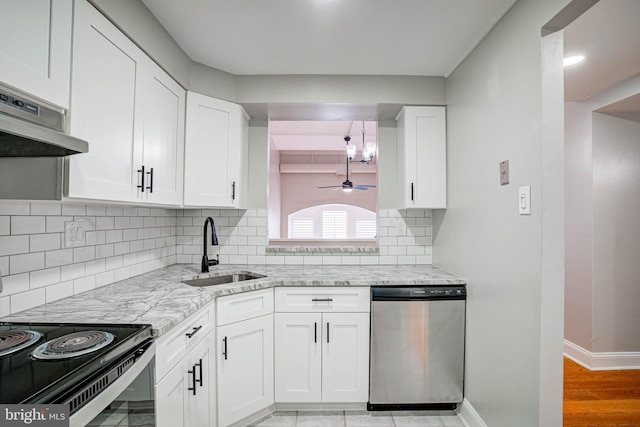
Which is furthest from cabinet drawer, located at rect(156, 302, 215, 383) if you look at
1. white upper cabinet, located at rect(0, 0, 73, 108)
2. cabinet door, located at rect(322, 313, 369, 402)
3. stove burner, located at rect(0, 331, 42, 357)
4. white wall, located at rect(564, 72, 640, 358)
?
white wall, located at rect(564, 72, 640, 358)

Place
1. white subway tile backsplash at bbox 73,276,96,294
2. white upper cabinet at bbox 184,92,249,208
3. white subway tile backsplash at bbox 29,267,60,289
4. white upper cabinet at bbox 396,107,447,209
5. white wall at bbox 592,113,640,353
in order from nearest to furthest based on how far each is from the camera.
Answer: white subway tile backsplash at bbox 29,267,60,289 → white subway tile backsplash at bbox 73,276,96,294 → white upper cabinet at bbox 184,92,249,208 → white upper cabinet at bbox 396,107,447,209 → white wall at bbox 592,113,640,353

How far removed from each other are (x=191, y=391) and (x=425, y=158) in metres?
2.09

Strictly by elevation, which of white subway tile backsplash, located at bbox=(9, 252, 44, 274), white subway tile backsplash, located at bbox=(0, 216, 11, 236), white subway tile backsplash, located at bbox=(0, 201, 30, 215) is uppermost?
white subway tile backsplash, located at bbox=(0, 201, 30, 215)

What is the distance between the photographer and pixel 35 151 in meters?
1.12

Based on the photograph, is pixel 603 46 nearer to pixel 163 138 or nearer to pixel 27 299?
pixel 163 138

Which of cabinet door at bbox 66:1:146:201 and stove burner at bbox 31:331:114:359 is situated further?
cabinet door at bbox 66:1:146:201

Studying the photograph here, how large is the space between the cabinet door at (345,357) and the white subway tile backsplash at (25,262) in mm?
1501

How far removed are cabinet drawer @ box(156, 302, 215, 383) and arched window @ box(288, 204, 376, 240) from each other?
19.5 ft

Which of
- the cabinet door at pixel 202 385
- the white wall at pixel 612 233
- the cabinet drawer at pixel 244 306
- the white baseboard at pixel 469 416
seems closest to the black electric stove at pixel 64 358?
the cabinet door at pixel 202 385

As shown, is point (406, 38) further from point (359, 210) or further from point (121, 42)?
point (359, 210)

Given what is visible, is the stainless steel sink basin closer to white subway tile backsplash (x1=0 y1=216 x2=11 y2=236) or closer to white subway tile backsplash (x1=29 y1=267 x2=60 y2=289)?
white subway tile backsplash (x1=29 y1=267 x2=60 y2=289)

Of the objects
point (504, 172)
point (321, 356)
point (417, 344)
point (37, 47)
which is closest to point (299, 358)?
point (321, 356)

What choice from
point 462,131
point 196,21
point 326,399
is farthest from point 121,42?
point 326,399

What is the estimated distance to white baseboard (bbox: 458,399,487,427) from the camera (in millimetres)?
1923
